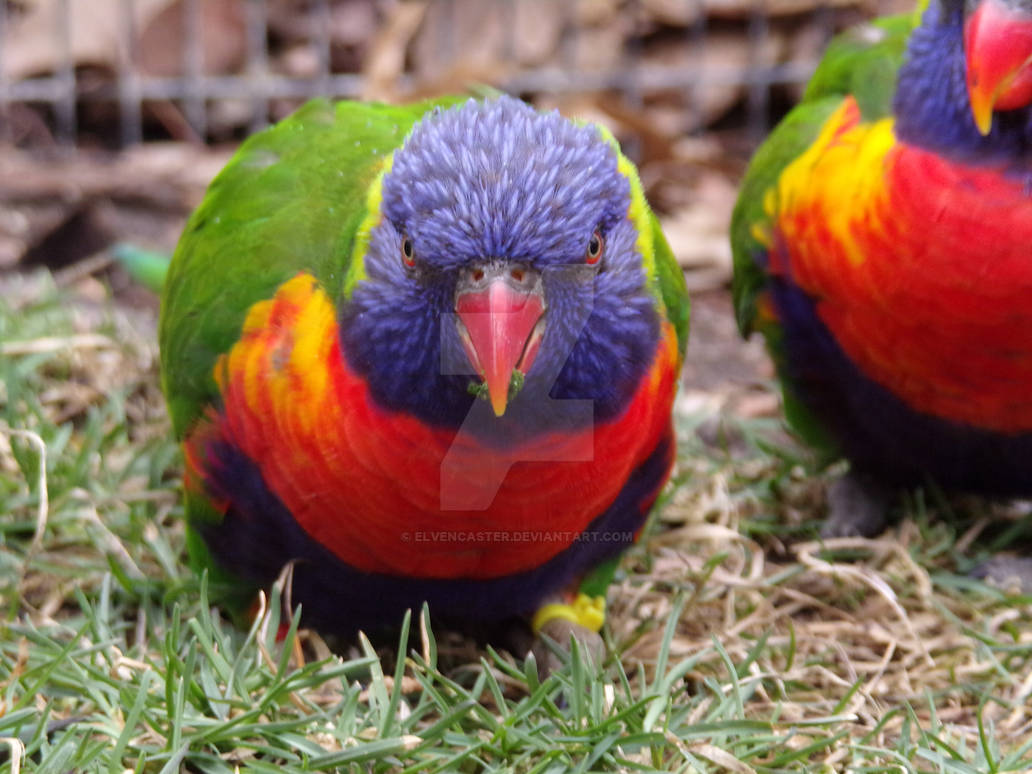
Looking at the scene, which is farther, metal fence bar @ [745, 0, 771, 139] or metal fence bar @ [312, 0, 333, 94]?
metal fence bar @ [745, 0, 771, 139]

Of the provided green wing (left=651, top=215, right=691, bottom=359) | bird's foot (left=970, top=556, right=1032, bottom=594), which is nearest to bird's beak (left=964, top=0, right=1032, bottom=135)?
green wing (left=651, top=215, right=691, bottom=359)

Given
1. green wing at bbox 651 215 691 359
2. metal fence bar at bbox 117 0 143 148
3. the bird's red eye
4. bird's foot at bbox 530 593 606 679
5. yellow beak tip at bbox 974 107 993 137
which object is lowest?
bird's foot at bbox 530 593 606 679

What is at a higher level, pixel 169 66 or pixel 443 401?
pixel 443 401

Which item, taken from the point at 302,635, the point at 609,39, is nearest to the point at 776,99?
the point at 609,39

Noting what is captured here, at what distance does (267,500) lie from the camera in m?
2.28

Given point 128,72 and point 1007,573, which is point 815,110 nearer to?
point 1007,573

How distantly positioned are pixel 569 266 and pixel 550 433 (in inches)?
11.5

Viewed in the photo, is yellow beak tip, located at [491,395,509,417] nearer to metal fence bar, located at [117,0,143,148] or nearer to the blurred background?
the blurred background

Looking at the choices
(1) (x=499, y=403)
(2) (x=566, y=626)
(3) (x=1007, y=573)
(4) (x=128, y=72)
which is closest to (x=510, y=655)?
(2) (x=566, y=626)

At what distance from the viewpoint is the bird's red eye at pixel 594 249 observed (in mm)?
1978

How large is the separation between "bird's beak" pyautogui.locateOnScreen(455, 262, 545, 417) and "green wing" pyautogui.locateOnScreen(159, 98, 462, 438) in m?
0.36

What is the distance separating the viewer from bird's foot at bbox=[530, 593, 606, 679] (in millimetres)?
2525

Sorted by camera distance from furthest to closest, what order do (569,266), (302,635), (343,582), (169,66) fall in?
(169,66) < (302,635) < (343,582) < (569,266)

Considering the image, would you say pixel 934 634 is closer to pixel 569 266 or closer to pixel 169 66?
pixel 569 266
